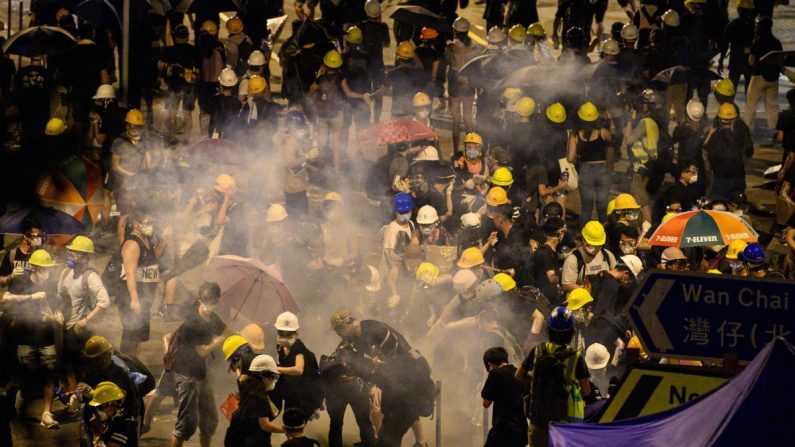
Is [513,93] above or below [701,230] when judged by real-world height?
above

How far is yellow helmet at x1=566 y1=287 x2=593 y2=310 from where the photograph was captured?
13.5 m

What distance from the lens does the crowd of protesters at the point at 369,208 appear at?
494 inches

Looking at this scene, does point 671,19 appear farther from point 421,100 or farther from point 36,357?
point 36,357

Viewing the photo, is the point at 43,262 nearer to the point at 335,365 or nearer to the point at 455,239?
the point at 335,365

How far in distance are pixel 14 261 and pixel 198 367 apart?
2421 millimetres

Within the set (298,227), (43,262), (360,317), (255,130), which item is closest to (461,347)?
(360,317)

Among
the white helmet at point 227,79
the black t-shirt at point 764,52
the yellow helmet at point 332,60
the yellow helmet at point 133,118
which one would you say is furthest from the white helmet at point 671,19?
the yellow helmet at point 133,118

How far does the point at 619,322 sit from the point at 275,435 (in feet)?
10.7

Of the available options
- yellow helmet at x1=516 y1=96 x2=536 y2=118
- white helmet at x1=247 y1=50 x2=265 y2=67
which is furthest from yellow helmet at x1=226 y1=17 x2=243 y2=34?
yellow helmet at x1=516 y1=96 x2=536 y2=118

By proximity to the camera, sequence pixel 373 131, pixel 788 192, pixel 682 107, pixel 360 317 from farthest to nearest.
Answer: pixel 682 107, pixel 373 131, pixel 788 192, pixel 360 317

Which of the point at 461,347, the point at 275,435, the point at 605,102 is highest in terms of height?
the point at 605,102

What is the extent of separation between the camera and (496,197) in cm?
1595

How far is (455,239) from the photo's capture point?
1597 centimetres

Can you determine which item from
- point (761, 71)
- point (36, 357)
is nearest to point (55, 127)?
point (36, 357)
